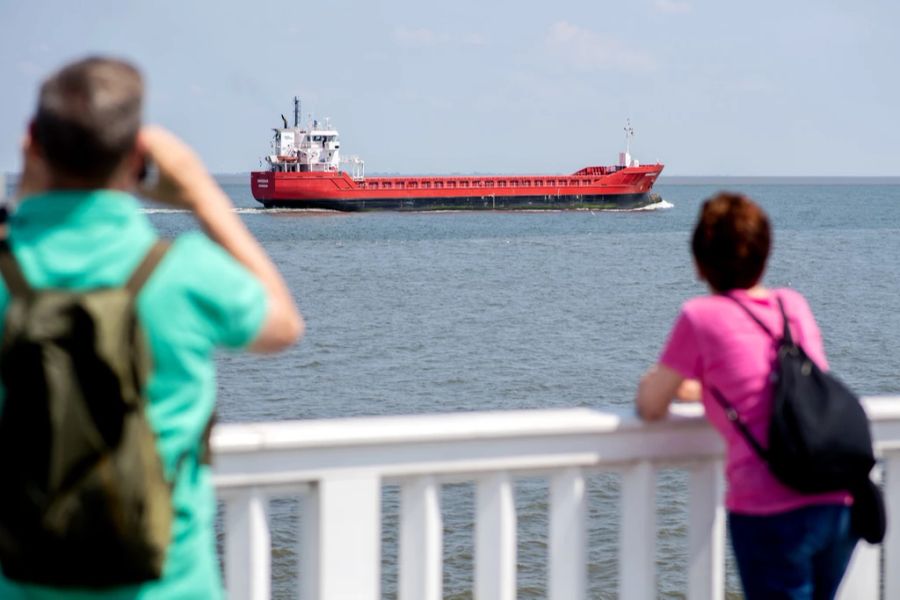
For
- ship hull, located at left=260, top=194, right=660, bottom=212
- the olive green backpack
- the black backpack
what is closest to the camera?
the olive green backpack

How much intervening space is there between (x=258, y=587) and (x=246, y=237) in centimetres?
74

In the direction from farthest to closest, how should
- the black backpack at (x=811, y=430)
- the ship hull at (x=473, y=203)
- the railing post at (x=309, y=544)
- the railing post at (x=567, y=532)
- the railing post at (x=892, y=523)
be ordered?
the ship hull at (x=473, y=203), the railing post at (x=892, y=523), the railing post at (x=567, y=532), the railing post at (x=309, y=544), the black backpack at (x=811, y=430)

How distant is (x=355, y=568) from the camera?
2.02 metres

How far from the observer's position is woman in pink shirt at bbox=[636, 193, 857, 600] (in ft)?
6.42

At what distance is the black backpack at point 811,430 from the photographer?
1903 mm

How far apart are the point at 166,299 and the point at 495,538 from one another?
36.4 inches

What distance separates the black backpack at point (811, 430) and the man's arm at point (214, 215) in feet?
2.69

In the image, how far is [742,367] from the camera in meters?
1.96

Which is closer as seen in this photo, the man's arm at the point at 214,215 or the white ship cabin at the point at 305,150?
the man's arm at the point at 214,215

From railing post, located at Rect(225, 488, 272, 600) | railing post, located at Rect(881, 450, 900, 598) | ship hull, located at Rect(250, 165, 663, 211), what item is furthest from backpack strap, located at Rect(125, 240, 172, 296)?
ship hull, located at Rect(250, 165, 663, 211)

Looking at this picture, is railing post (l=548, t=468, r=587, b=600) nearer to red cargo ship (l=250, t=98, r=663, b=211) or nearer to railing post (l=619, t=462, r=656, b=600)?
railing post (l=619, t=462, r=656, b=600)

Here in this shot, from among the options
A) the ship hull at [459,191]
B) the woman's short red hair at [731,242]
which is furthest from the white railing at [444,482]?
the ship hull at [459,191]

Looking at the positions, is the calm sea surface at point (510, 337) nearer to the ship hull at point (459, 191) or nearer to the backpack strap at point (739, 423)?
the backpack strap at point (739, 423)

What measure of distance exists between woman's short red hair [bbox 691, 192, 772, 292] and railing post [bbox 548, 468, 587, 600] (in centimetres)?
42
